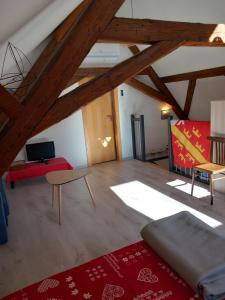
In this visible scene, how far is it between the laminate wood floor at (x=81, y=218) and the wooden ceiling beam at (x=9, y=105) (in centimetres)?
146

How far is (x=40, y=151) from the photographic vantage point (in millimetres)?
4906

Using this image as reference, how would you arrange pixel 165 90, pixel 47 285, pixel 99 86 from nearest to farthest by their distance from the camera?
pixel 47 285, pixel 99 86, pixel 165 90

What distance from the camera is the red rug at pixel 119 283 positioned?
4.88 ft

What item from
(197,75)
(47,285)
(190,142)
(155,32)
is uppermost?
(155,32)

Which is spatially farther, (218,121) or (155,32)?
(218,121)

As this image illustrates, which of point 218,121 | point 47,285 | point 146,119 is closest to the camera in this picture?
point 47,285

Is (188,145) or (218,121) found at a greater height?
(218,121)

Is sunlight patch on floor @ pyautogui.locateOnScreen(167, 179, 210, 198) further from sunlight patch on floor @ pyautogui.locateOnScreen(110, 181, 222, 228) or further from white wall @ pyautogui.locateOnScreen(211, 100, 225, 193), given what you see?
sunlight patch on floor @ pyautogui.locateOnScreen(110, 181, 222, 228)

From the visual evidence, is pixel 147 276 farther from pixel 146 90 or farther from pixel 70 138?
pixel 146 90

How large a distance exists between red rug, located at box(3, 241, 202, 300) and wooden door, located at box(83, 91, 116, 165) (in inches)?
154

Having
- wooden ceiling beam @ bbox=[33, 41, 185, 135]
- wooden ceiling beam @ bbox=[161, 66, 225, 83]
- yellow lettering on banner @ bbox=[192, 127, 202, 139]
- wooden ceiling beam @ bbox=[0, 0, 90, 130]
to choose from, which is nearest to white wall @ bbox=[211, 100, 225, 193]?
yellow lettering on banner @ bbox=[192, 127, 202, 139]

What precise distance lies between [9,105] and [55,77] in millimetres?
351

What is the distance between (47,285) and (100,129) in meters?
4.29

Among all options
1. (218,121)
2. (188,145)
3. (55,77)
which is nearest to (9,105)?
(55,77)
